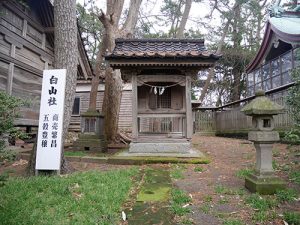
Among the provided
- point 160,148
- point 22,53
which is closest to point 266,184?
point 160,148

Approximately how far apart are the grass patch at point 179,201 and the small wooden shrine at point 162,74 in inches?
180

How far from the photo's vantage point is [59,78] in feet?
21.4

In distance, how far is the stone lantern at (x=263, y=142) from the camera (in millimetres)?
4953

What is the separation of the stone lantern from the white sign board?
4196 millimetres

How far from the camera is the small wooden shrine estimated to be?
29.3ft

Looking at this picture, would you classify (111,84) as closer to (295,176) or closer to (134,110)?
(134,110)

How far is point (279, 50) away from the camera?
16859 mm

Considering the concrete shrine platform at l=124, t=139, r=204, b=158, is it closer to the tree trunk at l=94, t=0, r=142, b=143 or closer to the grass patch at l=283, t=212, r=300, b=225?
the tree trunk at l=94, t=0, r=142, b=143

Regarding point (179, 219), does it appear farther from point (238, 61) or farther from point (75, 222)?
point (238, 61)

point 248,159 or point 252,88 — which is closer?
point 248,159

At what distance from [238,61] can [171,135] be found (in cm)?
2054

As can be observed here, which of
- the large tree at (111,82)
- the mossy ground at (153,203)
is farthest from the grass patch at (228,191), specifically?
the large tree at (111,82)

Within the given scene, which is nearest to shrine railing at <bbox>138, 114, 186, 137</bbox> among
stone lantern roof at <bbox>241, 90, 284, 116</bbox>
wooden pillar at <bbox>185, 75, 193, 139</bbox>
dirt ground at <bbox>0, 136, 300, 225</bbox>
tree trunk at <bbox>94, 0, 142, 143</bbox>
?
tree trunk at <bbox>94, 0, 142, 143</bbox>

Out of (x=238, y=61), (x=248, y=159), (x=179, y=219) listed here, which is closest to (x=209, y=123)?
(x=238, y=61)
